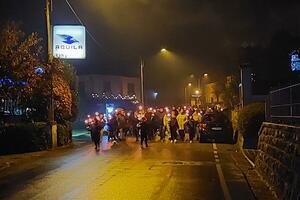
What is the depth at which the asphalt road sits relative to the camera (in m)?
11.4

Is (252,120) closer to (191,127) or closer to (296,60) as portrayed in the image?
(191,127)

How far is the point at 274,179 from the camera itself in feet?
38.7

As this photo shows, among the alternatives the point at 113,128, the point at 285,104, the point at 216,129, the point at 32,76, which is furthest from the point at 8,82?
the point at 285,104

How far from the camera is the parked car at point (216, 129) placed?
1091 inches

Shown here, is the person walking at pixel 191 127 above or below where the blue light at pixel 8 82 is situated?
below

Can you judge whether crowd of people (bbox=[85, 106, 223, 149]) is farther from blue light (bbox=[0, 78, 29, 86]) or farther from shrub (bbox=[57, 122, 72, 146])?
blue light (bbox=[0, 78, 29, 86])

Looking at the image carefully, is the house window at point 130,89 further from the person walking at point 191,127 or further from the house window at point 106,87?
the person walking at point 191,127

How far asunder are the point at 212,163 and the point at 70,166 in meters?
4.72

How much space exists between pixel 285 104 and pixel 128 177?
4.44 meters

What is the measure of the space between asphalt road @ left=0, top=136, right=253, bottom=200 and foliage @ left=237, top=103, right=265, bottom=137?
7.36 feet

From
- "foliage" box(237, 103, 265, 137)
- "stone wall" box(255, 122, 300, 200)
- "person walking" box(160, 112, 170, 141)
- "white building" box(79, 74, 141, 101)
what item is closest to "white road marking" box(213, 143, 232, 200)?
"stone wall" box(255, 122, 300, 200)

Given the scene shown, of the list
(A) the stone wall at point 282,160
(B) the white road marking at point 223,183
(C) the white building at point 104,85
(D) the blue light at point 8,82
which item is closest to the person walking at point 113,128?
(D) the blue light at point 8,82

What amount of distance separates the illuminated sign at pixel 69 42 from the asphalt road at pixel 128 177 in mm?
10413

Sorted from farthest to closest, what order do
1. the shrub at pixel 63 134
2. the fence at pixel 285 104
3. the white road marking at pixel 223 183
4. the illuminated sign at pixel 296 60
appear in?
the illuminated sign at pixel 296 60, the shrub at pixel 63 134, the fence at pixel 285 104, the white road marking at pixel 223 183
